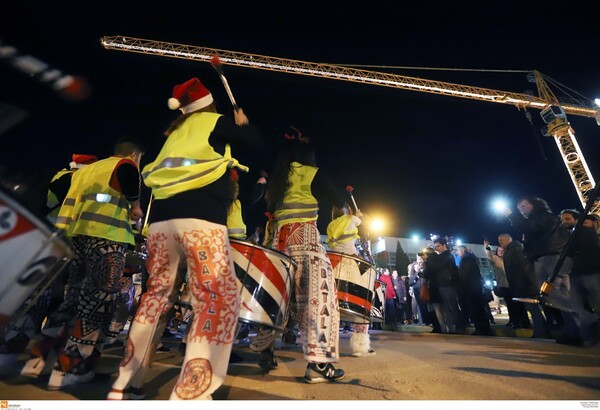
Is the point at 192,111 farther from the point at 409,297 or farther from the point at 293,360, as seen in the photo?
the point at 409,297

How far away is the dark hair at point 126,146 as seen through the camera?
303 centimetres

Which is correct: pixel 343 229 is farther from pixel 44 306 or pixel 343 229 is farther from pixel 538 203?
pixel 44 306

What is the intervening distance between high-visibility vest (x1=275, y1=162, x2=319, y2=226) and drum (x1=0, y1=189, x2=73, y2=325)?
6.50ft

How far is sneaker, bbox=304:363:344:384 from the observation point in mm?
2439

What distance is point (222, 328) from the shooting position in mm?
1615

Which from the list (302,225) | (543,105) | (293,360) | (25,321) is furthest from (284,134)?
(543,105)

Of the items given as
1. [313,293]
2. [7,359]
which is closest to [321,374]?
[313,293]

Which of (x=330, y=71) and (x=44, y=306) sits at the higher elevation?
(x=330, y=71)

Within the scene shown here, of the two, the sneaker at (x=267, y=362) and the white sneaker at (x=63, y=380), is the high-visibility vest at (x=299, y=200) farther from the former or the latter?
the white sneaker at (x=63, y=380)

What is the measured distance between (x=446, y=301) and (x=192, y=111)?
722 centimetres

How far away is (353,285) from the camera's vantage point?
341 cm

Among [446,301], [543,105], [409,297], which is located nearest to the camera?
[446,301]

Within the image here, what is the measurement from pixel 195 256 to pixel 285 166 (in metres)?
1.59

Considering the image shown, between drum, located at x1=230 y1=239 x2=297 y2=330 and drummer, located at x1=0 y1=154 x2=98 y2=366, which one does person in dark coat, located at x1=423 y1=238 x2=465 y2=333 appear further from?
drummer, located at x1=0 y1=154 x2=98 y2=366
